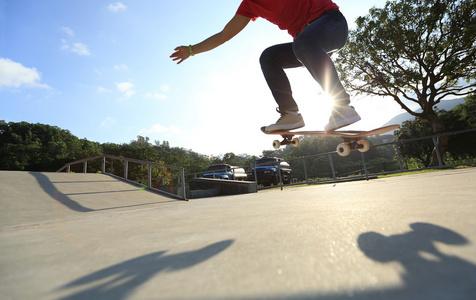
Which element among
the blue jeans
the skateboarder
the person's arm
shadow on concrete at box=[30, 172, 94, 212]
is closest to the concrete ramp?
shadow on concrete at box=[30, 172, 94, 212]

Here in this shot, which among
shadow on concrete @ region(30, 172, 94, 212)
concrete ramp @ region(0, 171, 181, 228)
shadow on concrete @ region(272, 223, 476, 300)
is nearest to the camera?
shadow on concrete @ region(272, 223, 476, 300)

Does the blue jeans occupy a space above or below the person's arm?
below

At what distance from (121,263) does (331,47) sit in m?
2.59

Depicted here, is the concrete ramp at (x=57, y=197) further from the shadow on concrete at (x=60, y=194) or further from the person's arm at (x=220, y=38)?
the person's arm at (x=220, y=38)

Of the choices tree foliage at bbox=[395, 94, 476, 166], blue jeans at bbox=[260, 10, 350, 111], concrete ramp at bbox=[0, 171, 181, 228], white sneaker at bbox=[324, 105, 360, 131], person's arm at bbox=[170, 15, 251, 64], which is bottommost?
concrete ramp at bbox=[0, 171, 181, 228]

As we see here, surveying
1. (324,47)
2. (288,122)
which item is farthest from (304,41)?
(288,122)

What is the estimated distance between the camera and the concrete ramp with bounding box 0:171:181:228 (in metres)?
2.92

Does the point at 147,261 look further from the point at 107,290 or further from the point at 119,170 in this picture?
the point at 119,170

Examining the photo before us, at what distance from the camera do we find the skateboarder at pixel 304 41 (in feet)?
7.46

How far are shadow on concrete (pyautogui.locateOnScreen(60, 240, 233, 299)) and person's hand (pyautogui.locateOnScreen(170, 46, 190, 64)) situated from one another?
2.43 m

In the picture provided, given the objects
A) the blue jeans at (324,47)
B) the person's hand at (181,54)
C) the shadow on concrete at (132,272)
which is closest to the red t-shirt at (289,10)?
the blue jeans at (324,47)

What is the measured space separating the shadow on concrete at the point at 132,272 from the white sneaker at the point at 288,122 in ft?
7.80

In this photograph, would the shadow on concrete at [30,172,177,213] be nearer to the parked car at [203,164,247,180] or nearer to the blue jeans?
Answer: the blue jeans

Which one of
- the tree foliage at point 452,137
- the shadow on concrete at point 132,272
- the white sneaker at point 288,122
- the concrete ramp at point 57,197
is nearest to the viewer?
the shadow on concrete at point 132,272
